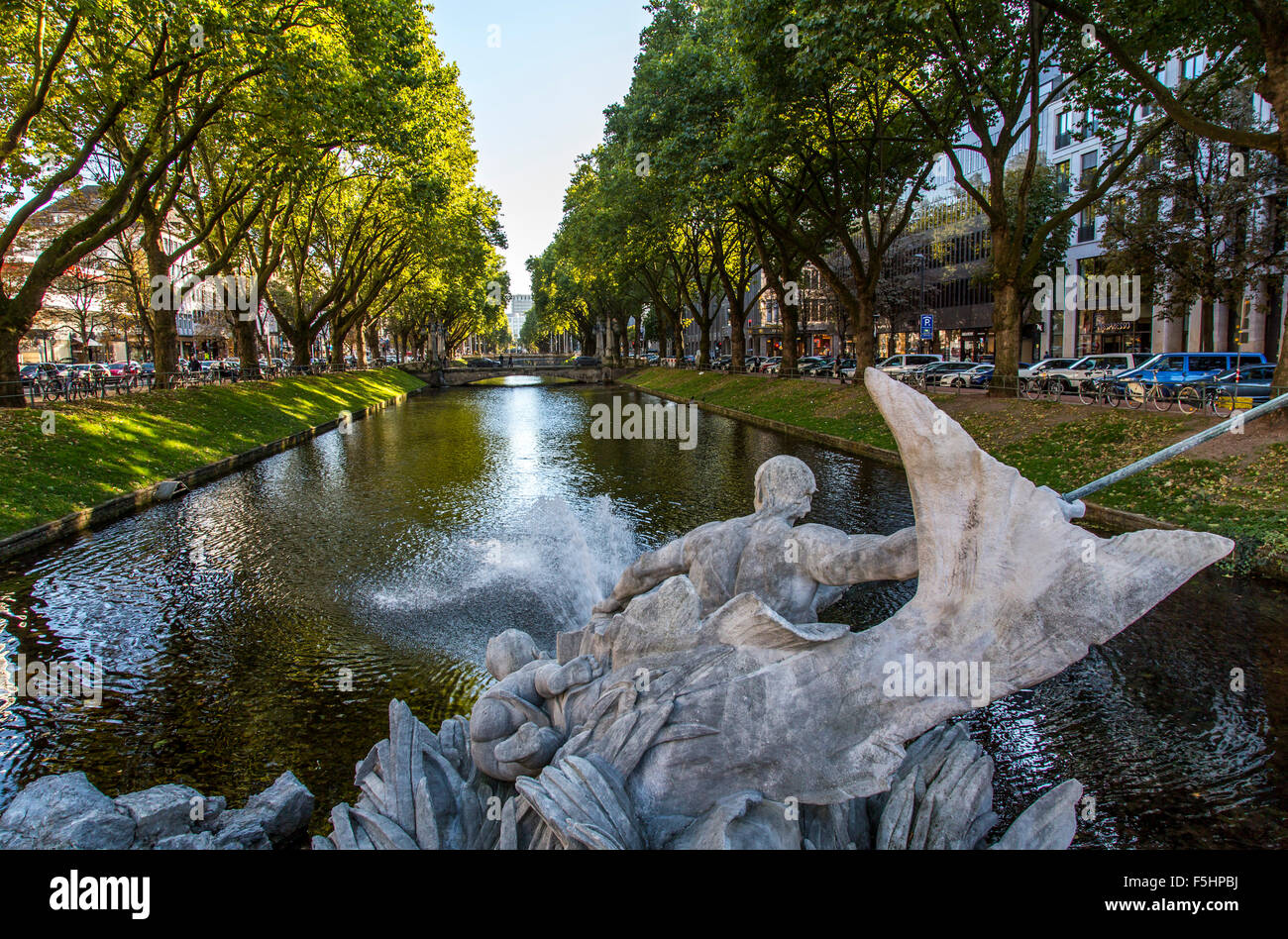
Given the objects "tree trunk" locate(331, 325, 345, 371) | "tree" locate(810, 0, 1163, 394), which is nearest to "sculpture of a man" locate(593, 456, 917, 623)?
"tree" locate(810, 0, 1163, 394)

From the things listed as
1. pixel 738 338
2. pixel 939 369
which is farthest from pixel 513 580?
pixel 738 338

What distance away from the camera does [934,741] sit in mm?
4324

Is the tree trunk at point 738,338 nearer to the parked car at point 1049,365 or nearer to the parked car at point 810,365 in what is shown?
the parked car at point 810,365

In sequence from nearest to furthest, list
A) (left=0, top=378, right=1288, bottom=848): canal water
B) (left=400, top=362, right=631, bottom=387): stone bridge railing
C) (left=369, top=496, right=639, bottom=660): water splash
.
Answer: (left=0, top=378, right=1288, bottom=848): canal water → (left=369, top=496, right=639, bottom=660): water splash → (left=400, top=362, right=631, bottom=387): stone bridge railing

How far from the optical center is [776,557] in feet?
14.6

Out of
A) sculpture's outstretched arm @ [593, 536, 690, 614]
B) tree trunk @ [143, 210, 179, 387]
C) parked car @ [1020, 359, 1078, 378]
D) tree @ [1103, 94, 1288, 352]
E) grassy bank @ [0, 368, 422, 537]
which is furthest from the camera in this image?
parked car @ [1020, 359, 1078, 378]

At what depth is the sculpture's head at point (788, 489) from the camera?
15.0 feet

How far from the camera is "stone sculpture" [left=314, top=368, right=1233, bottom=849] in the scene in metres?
3.43

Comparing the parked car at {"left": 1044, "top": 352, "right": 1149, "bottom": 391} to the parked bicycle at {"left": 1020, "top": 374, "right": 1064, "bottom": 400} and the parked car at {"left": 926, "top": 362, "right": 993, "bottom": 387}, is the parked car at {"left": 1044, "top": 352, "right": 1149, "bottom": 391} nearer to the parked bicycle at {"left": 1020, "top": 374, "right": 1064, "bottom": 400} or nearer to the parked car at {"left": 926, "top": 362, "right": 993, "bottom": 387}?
the parked car at {"left": 926, "top": 362, "right": 993, "bottom": 387}

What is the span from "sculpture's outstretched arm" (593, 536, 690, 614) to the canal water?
2517 mm

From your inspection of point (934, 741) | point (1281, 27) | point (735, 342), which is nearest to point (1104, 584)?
point (934, 741)

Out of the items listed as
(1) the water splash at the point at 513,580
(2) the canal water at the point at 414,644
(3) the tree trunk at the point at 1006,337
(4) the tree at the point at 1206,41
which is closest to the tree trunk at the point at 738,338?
(3) the tree trunk at the point at 1006,337

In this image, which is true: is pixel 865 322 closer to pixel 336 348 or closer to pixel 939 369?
pixel 939 369

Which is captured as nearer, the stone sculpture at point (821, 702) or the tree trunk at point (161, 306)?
the stone sculpture at point (821, 702)
